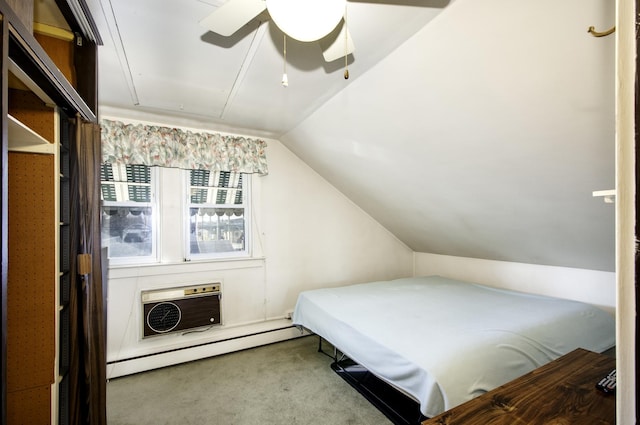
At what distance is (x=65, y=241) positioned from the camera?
4.91 ft

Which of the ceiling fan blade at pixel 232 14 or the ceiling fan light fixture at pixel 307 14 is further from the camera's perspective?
the ceiling fan blade at pixel 232 14

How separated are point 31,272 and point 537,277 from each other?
4.22 m

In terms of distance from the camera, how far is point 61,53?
1.57 metres

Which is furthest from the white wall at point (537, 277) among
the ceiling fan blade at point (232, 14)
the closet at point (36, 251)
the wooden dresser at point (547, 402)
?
the closet at point (36, 251)

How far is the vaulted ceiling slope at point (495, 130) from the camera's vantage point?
144 centimetres

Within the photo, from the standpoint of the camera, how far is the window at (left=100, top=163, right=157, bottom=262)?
9.58 feet

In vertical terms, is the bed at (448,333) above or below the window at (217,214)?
below

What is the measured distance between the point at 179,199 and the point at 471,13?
300cm

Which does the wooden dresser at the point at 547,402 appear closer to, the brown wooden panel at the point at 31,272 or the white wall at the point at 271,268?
the brown wooden panel at the point at 31,272

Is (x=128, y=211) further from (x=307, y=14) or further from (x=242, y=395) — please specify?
(x=307, y=14)

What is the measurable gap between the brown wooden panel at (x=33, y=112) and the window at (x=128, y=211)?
1.71 meters

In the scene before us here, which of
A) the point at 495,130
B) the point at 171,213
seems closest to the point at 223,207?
the point at 171,213

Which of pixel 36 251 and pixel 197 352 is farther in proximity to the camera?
pixel 197 352

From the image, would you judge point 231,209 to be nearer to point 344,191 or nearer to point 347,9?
point 344,191
